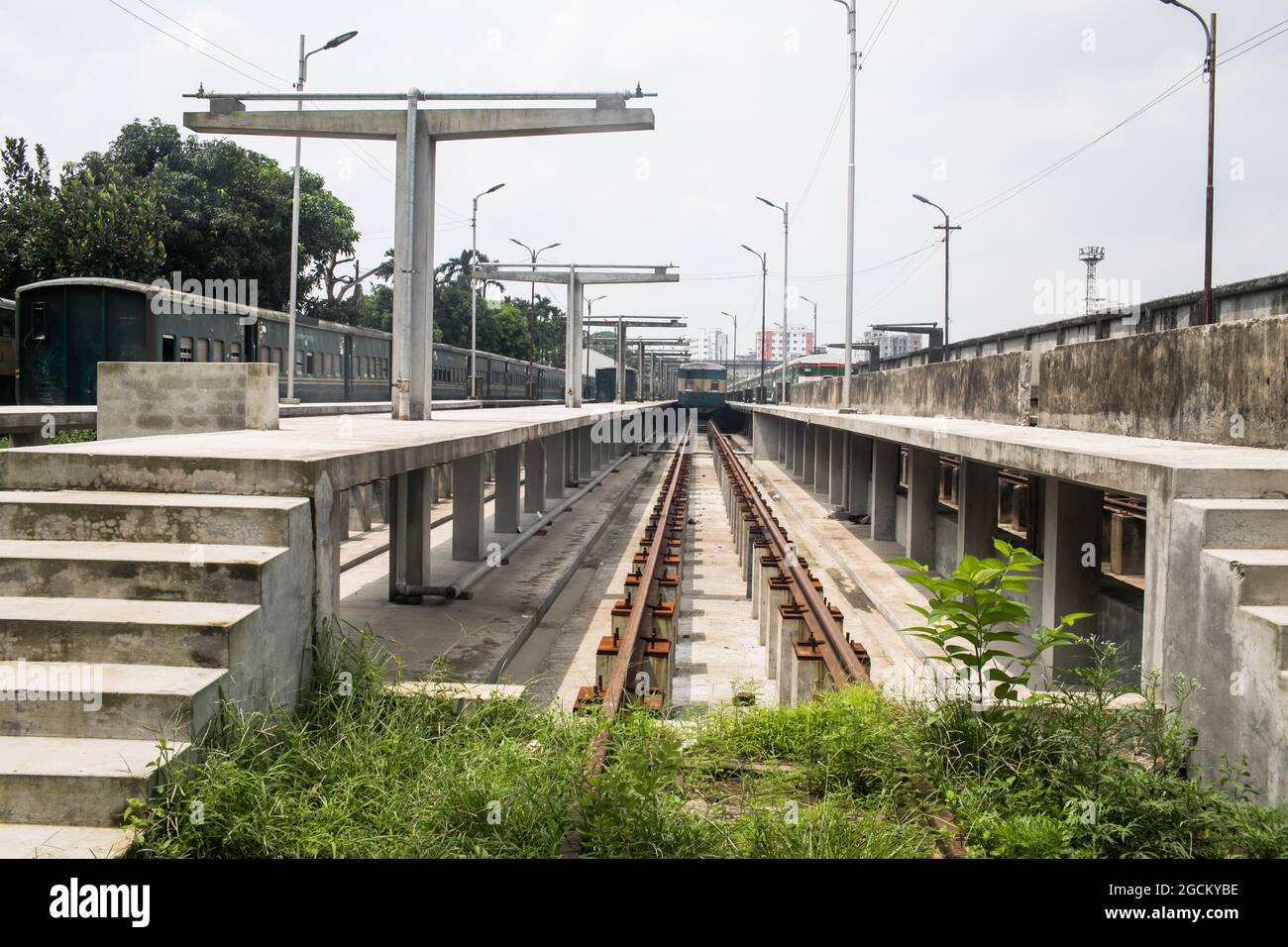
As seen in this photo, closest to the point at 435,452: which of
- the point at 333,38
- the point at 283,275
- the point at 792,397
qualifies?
the point at 333,38

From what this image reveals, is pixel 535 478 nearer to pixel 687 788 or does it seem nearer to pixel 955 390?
pixel 955 390

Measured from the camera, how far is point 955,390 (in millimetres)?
17094

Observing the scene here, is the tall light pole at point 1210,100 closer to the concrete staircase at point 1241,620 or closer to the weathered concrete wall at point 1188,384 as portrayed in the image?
the weathered concrete wall at point 1188,384

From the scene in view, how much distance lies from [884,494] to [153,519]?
1508 cm

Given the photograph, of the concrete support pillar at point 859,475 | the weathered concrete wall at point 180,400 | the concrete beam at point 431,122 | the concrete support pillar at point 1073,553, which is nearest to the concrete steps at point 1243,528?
the concrete support pillar at point 1073,553

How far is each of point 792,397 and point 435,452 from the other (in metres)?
32.3

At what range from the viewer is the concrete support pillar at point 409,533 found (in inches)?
458

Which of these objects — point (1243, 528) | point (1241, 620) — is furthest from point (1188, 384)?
point (1241, 620)

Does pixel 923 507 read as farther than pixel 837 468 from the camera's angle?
No

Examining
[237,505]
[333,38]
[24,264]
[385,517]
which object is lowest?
[385,517]

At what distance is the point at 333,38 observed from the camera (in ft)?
80.8

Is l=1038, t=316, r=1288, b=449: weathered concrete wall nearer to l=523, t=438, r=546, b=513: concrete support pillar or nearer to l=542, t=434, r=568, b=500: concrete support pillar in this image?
l=523, t=438, r=546, b=513: concrete support pillar
